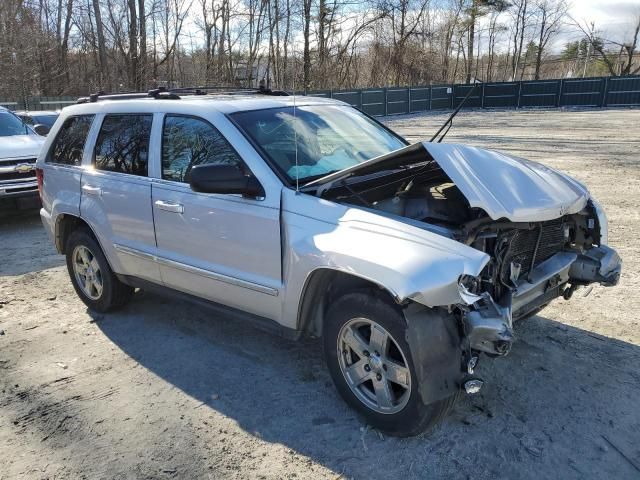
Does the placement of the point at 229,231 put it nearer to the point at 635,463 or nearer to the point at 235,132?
the point at 235,132

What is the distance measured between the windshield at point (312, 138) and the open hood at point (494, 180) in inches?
12.2

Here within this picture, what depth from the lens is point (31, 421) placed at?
332cm

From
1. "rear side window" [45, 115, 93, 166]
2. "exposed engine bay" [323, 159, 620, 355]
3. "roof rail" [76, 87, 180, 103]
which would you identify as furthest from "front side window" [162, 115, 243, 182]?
"rear side window" [45, 115, 93, 166]

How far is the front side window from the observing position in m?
3.68

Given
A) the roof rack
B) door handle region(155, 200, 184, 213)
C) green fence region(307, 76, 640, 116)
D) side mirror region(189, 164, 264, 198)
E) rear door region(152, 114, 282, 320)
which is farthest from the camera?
green fence region(307, 76, 640, 116)

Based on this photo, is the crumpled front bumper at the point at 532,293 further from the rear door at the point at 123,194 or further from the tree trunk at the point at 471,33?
the tree trunk at the point at 471,33

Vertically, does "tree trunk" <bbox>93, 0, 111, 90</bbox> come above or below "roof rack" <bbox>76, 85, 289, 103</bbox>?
above

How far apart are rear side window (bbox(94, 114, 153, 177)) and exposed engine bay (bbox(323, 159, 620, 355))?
5.59ft

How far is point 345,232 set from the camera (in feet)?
9.80

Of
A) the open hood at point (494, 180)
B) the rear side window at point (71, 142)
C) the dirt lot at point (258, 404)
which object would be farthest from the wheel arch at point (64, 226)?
the open hood at point (494, 180)

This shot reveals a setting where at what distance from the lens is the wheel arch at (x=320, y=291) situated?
3.05 m

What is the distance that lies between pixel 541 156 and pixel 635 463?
37.9ft

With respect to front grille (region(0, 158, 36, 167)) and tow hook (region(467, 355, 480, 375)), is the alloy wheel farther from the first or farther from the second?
front grille (region(0, 158, 36, 167))

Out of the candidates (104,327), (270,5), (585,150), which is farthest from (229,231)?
(270,5)
